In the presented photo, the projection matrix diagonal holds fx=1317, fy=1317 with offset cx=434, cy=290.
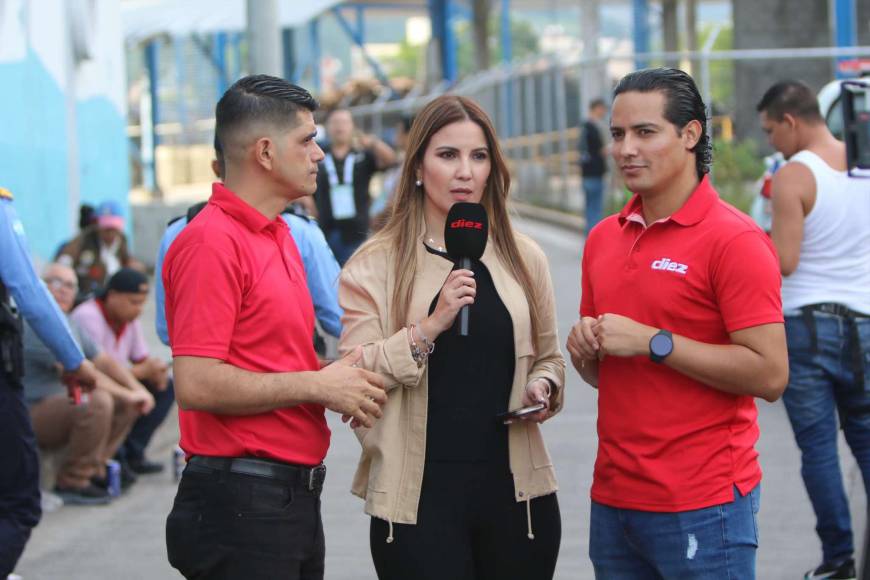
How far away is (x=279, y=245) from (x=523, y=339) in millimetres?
776

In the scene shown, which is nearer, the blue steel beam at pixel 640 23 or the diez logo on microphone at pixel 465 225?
the diez logo on microphone at pixel 465 225

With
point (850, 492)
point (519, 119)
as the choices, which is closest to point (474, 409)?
point (850, 492)

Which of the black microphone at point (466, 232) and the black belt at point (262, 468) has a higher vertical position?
the black microphone at point (466, 232)

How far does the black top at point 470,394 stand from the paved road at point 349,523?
8.45 feet

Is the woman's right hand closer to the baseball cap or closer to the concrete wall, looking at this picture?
the concrete wall

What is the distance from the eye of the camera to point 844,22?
20.0 meters

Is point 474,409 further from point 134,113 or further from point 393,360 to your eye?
point 134,113

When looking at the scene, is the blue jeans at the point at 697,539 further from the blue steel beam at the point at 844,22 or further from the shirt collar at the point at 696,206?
the blue steel beam at the point at 844,22

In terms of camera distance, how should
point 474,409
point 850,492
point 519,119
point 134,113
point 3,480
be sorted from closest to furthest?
point 474,409 → point 3,480 → point 850,492 → point 519,119 → point 134,113

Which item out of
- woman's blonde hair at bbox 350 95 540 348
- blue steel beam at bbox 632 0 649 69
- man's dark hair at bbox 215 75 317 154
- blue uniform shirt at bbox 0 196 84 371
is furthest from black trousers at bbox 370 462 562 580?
blue steel beam at bbox 632 0 649 69

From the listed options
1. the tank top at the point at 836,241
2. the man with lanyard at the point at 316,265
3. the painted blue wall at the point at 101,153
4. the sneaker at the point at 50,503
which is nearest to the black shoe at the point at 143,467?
the sneaker at the point at 50,503

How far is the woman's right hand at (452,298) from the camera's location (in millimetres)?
3520

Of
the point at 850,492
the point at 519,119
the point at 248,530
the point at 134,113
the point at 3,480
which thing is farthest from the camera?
the point at 134,113

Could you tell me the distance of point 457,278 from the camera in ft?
11.6
